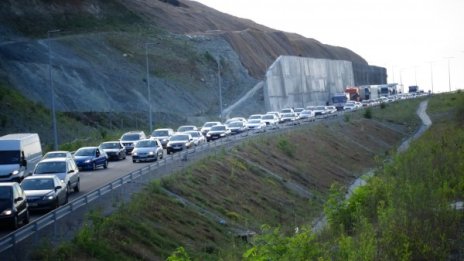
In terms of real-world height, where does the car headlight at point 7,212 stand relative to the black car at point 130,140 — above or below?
below

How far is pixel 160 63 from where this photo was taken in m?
106

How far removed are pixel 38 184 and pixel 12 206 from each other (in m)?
5.11

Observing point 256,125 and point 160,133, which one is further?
point 256,125

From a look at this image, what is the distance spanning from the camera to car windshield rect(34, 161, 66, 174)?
3621 centimetres

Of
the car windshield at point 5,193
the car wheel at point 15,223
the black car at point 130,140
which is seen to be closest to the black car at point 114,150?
the black car at point 130,140

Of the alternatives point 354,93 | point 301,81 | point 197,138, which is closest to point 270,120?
point 197,138

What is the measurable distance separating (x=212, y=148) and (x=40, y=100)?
2433 cm

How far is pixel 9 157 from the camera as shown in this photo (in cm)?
3759

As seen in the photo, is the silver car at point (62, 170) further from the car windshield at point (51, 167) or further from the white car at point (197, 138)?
the white car at point (197, 138)

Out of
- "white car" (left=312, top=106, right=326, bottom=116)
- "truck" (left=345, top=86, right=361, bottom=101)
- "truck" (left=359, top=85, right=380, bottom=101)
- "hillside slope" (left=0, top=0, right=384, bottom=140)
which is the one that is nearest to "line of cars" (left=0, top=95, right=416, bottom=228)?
"hillside slope" (left=0, top=0, right=384, bottom=140)

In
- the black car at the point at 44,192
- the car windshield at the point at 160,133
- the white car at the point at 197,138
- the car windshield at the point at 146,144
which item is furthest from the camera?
the car windshield at the point at 160,133

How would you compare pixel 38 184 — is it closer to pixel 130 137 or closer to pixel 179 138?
pixel 179 138

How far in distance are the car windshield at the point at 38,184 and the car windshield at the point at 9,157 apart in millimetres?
5787

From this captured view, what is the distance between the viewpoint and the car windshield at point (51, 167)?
119 ft
